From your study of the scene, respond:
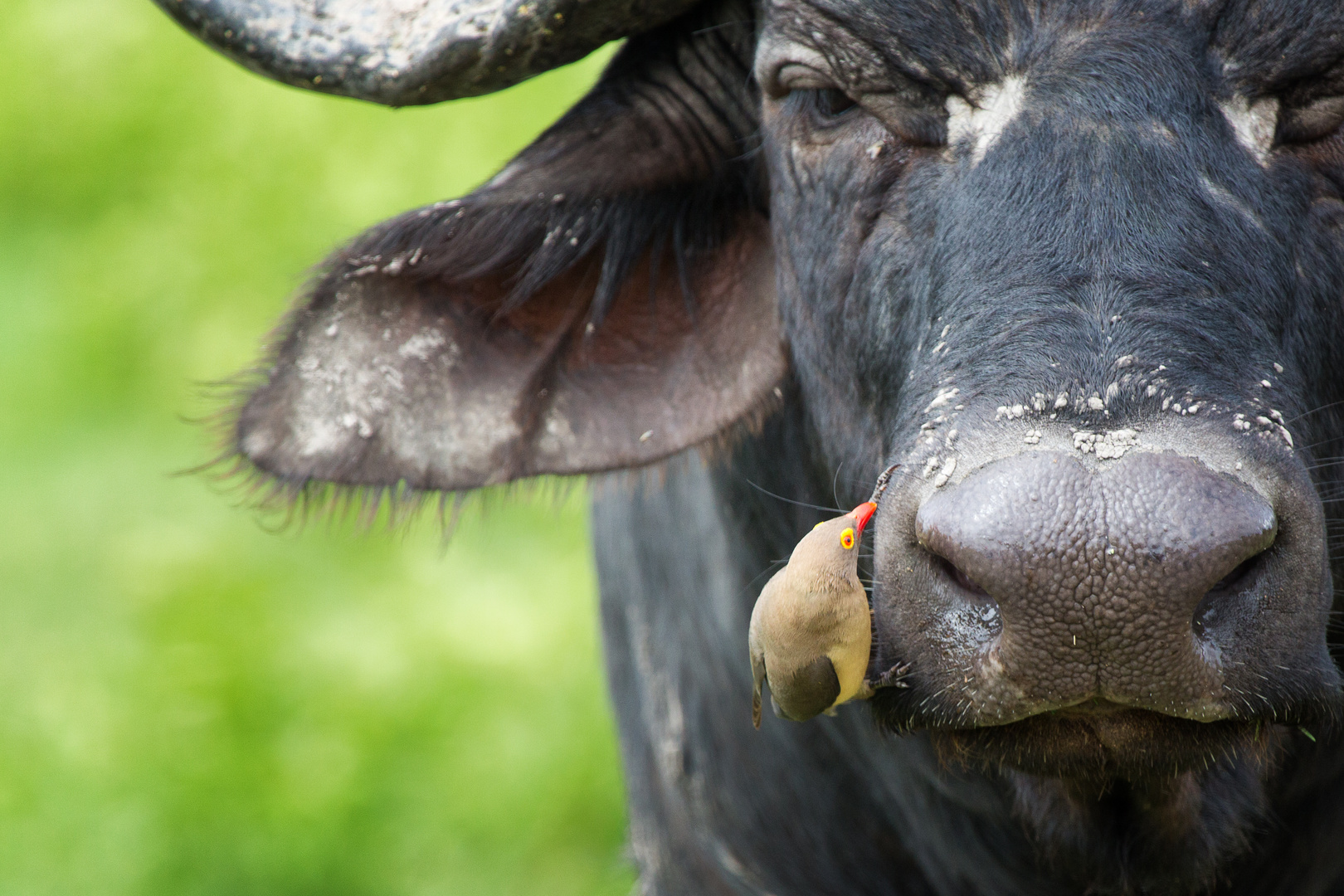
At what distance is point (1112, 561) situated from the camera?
6.31 feet

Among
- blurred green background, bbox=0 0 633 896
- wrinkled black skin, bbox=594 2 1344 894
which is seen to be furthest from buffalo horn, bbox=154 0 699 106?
blurred green background, bbox=0 0 633 896

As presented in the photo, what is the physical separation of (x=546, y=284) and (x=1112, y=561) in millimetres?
1634

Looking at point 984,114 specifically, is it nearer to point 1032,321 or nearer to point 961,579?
point 1032,321

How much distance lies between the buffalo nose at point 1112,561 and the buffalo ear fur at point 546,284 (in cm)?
116

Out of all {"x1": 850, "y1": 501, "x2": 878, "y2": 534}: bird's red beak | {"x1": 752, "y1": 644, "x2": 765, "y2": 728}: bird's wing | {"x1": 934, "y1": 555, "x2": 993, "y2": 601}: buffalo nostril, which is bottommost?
{"x1": 752, "y1": 644, "x2": 765, "y2": 728}: bird's wing

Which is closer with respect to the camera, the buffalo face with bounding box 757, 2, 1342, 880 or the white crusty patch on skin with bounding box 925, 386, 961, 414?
the buffalo face with bounding box 757, 2, 1342, 880

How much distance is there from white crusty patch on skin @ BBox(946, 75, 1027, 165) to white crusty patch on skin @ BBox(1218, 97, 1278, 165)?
306 mm

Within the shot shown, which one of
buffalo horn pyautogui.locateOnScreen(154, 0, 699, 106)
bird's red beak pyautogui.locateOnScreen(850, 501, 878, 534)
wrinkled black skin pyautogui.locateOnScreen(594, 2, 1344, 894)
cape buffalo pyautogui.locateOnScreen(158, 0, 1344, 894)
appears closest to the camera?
cape buffalo pyautogui.locateOnScreen(158, 0, 1344, 894)

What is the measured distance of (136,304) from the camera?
27.3 feet

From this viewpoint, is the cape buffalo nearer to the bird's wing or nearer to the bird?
the bird

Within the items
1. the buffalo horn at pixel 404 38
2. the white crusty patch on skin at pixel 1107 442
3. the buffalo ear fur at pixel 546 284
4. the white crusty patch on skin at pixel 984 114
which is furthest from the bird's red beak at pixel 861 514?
the buffalo horn at pixel 404 38

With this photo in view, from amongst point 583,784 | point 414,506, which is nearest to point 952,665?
point 414,506

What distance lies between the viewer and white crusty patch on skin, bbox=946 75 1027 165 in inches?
95.3

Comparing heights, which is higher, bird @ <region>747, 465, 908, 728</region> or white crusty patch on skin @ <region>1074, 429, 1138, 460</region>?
white crusty patch on skin @ <region>1074, 429, 1138, 460</region>
